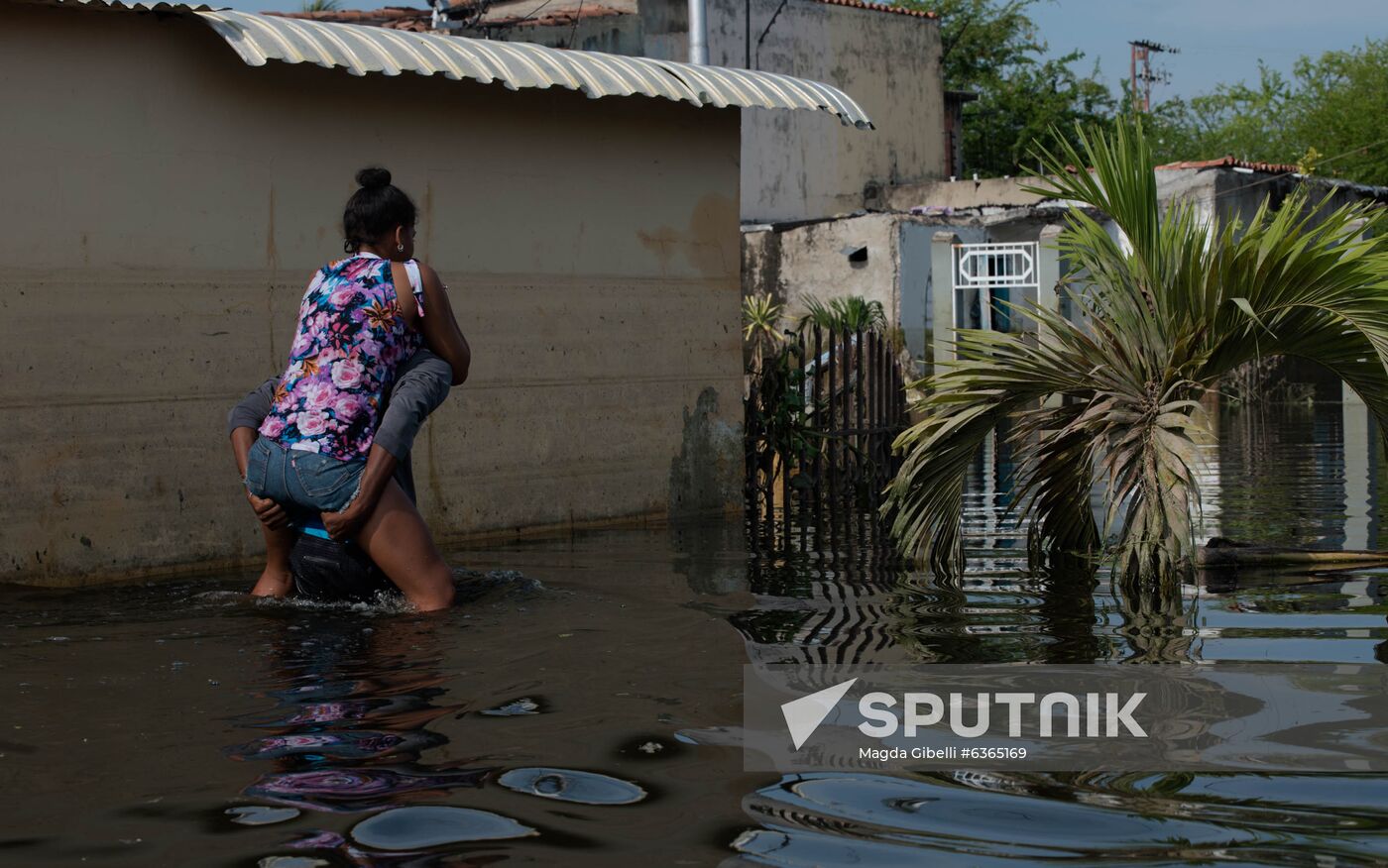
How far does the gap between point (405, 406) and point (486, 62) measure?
10.8 feet

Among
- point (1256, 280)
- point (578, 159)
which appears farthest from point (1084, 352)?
point (578, 159)

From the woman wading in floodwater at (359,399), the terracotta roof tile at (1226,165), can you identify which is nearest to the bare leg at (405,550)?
the woman wading in floodwater at (359,399)

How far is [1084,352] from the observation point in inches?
287

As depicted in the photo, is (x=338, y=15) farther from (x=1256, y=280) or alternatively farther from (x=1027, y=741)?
(x=1027, y=741)

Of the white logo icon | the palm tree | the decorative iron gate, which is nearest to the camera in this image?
the white logo icon

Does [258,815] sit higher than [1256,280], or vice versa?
[1256,280]

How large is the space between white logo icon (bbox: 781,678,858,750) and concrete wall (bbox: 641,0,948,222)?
25.9m

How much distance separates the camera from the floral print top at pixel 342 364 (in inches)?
217

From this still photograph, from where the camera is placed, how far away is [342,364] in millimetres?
5562

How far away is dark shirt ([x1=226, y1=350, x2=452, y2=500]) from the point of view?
18.0ft

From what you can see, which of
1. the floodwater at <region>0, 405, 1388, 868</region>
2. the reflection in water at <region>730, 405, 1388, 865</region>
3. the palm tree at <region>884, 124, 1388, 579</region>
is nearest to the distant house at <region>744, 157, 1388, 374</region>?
the reflection in water at <region>730, 405, 1388, 865</region>

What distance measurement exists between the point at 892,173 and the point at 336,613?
95.8 ft

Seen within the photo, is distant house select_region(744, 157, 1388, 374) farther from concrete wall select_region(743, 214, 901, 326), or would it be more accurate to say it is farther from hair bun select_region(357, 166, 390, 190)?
hair bun select_region(357, 166, 390, 190)

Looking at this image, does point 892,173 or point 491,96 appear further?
point 892,173
